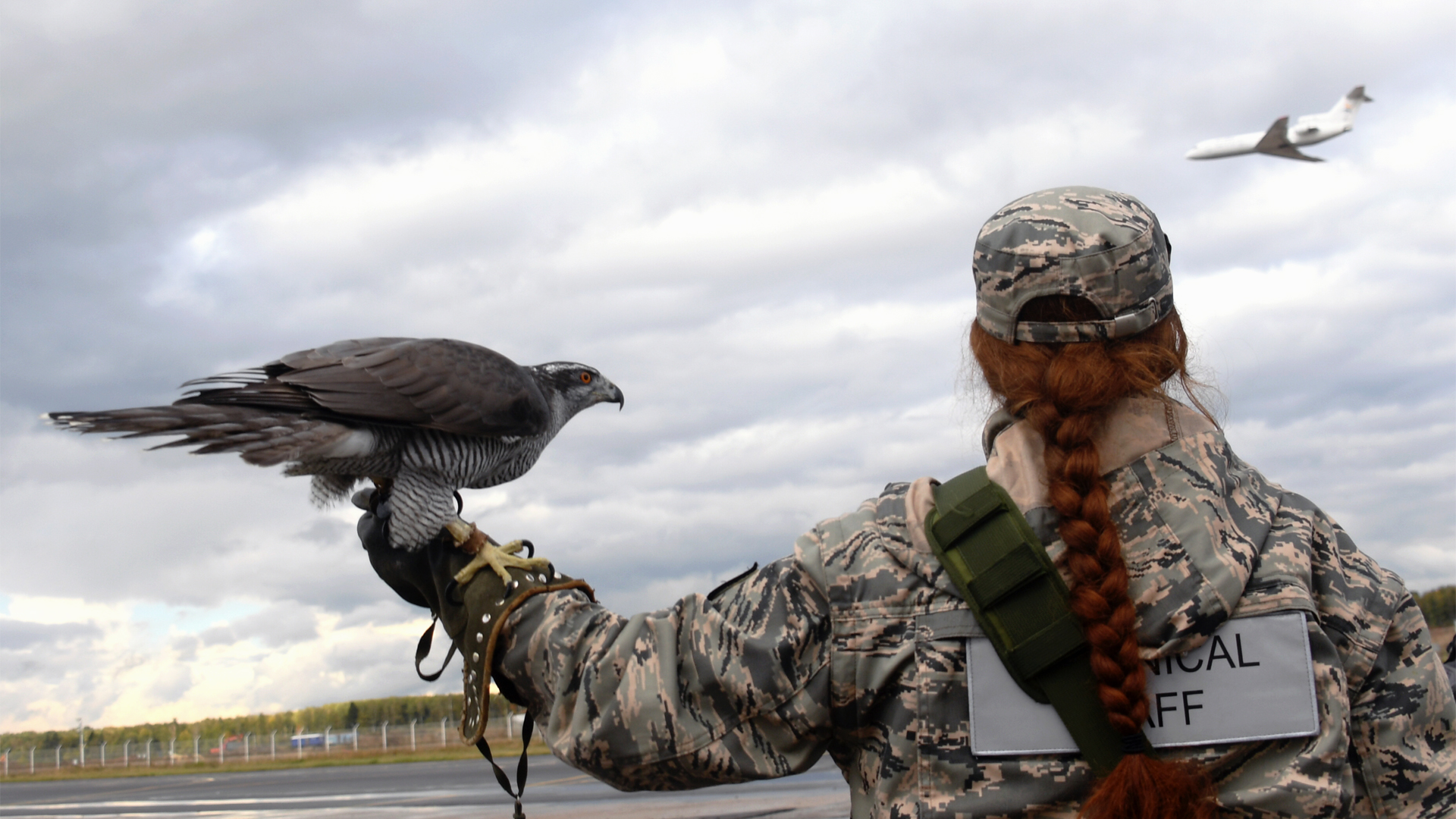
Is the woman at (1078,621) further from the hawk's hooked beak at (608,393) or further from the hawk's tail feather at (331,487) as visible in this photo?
the hawk's hooked beak at (608,393)

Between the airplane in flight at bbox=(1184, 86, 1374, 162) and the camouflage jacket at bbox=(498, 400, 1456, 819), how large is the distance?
176 feet

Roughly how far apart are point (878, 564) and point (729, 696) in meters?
0.37

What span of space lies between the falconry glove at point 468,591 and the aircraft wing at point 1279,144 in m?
53.8

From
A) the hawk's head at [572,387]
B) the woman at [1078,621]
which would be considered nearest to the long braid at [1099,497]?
the woman at [1078,621]

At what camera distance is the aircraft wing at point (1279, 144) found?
48.2 m

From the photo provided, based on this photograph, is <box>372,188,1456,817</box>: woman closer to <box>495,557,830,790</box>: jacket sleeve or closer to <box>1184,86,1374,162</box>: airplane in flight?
<box>495,557,830,790</box>: jacket sleeve

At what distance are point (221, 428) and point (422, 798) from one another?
1424cm

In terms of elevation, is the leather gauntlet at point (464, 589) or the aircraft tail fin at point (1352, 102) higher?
the aircraft tail fin at point (1352, 102)

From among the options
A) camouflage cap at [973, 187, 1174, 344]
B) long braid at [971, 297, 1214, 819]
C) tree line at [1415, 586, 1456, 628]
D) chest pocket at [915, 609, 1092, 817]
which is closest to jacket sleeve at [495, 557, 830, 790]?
chest pocket at [915, 609, 1092, 817]

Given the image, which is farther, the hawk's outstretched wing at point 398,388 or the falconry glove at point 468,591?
the hawk's outstretched wing at point 398,388

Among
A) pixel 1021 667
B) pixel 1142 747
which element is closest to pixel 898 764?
pixel 1021 667

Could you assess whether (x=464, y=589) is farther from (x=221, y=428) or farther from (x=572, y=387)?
(x=572, y=387)

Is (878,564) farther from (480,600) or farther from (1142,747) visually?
(480,600)

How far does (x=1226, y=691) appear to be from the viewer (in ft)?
5.83
